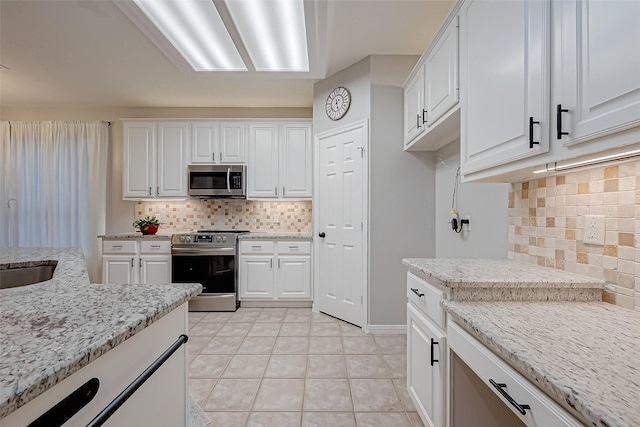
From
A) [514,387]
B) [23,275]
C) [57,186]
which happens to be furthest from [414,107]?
[57,186]

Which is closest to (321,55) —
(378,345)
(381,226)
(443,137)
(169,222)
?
(443,137)

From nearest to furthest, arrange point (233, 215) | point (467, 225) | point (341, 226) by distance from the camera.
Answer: point (467, 225) → point (341, 226) → point (233, 215)

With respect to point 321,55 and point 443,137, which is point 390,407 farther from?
point 321,55

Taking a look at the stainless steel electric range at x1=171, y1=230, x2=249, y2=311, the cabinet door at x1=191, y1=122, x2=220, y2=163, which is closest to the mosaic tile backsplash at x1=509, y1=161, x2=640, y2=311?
the stainless steel electric range at x1=171, y1=230, x2=249, y2=311

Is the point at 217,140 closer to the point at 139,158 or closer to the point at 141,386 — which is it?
the point at 139,158

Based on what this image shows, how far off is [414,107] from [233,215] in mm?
2724

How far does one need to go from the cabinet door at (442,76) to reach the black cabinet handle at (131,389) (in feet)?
5.76

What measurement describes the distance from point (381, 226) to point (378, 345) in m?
1.04

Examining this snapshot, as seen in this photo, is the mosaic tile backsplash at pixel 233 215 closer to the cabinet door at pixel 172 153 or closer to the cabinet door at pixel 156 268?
the cabinet door at pixel 172 153

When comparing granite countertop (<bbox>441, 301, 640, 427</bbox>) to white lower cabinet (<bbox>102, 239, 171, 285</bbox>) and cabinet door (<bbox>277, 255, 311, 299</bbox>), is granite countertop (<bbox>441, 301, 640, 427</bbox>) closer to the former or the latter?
cabinet door (<bbox>277, 255, 311, 299</bbox>)

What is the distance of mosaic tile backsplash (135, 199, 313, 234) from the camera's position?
4.06 m

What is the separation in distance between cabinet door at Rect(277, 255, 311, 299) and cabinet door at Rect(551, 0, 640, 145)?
2.83 metres

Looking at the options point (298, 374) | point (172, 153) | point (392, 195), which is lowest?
point (298, 374)

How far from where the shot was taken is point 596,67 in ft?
2.69
